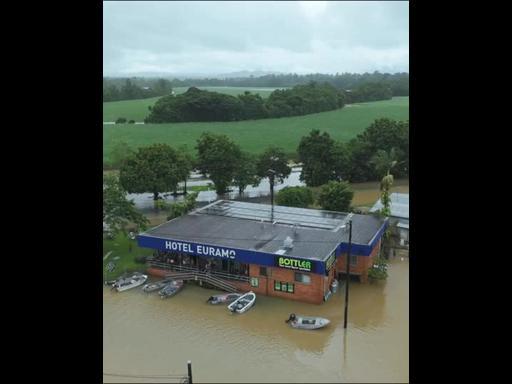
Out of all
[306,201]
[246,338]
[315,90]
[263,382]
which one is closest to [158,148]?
[306,201]

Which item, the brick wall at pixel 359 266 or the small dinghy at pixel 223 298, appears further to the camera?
the brick wall at pixel 359 266

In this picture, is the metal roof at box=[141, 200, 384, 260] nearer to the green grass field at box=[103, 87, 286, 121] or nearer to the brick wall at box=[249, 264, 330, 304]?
the brick wall at box=[249, 264, 330, 304]

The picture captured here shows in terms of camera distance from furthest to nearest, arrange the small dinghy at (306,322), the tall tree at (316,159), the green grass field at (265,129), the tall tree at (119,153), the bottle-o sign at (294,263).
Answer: the green grass field at (265,129) < the tall tree at (119,153) < the tall tree at (316,159) < the bottle-o sign at (294,263) < the small dinghy at (306,322)

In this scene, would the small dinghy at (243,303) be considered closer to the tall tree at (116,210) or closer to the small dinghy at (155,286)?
the small dinghy at (155,286)

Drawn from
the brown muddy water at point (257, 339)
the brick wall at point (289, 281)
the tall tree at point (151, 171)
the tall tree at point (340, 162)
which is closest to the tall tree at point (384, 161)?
the tall tree at point (340, 162)

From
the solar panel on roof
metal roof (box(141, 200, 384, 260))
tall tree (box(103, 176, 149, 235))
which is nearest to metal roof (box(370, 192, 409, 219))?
metal roof (box(141, 200, 384, 260))

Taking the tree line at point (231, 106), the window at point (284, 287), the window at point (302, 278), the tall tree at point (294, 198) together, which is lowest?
the window at point (284, 287)

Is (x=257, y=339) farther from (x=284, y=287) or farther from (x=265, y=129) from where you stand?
(x=265, y=129)
